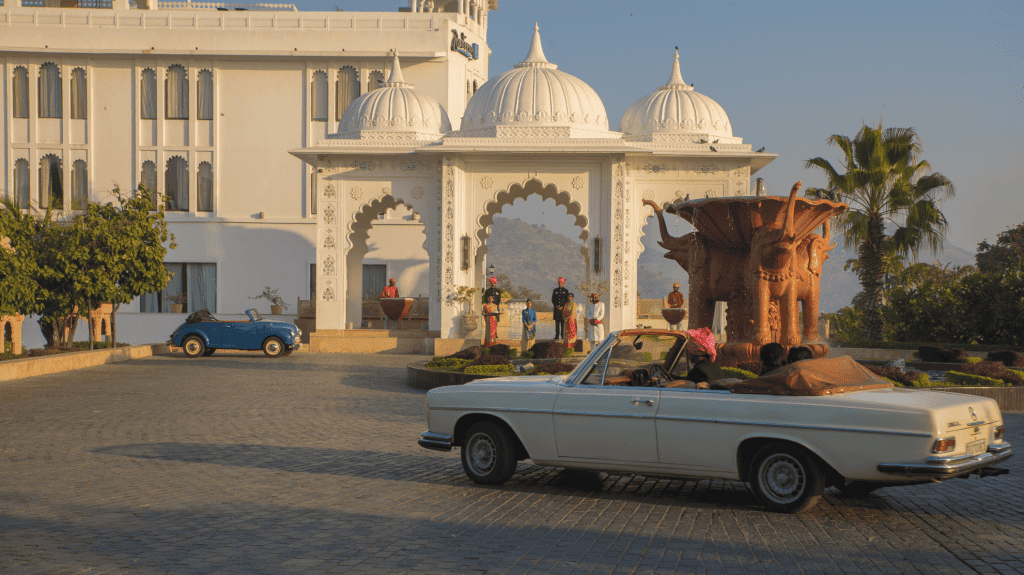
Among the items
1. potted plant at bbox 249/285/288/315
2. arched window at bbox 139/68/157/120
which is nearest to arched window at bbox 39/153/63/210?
arched window at bbox 139/68/157/120

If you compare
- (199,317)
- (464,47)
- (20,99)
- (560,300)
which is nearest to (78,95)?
(20,99)

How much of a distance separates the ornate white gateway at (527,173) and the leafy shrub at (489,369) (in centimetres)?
1013

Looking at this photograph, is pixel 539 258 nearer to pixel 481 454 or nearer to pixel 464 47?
pixel 464 47

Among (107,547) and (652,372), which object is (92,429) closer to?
(107,547)

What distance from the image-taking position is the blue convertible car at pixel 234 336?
24938 mm

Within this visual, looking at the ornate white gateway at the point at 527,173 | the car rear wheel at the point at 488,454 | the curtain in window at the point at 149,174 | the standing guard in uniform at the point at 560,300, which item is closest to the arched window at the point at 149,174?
the curtain in window at the point at 149,174

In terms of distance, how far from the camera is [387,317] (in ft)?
96.4

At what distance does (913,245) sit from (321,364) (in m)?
15.5

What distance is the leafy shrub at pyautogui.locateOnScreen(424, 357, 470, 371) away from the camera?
16734mm

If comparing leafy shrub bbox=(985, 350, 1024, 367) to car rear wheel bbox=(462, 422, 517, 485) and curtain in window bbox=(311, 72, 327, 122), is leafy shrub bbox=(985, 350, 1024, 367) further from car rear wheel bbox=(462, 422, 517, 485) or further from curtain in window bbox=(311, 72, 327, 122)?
Result: curtain in window bbox=(311, 72, 327, 122)

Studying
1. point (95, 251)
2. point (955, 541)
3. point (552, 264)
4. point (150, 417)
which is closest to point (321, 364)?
point (95, 251)

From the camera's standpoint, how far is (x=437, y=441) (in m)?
7.74

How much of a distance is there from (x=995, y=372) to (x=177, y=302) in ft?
99.4

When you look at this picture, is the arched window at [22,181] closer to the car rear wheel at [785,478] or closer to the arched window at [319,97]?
the arched window at [319,97]
